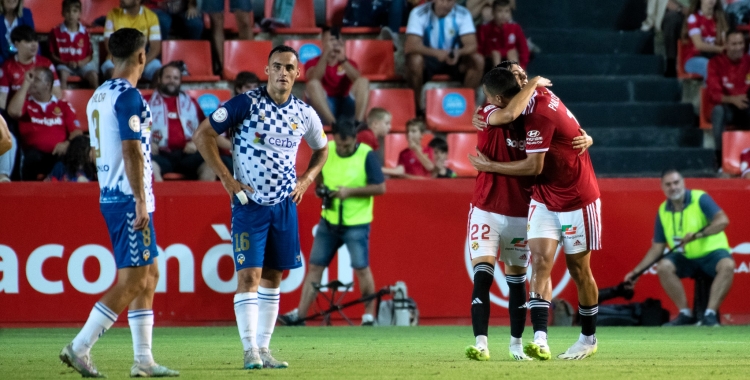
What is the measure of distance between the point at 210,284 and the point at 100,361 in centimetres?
506

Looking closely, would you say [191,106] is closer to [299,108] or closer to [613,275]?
[613,275]

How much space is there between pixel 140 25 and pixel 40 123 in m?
2.32

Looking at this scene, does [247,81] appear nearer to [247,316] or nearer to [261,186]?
[261,186]

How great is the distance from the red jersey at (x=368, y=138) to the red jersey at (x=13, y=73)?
13.3 ft

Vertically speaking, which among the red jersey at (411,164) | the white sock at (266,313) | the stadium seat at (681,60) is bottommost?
the white sock at (266,313)

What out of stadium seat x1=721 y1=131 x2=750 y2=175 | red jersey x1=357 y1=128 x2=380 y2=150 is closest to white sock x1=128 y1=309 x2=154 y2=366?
red jersey x1=357 y1=128 x2=380 y2=150

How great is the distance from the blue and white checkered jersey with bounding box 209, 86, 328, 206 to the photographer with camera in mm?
5340

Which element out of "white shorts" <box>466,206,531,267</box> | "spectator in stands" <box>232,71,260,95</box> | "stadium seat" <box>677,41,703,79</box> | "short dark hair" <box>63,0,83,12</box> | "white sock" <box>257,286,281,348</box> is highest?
"short dark hair" <box>63,0,83,12</box>

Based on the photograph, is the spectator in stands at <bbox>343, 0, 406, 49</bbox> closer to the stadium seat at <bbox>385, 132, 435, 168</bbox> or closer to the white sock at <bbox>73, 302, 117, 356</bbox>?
the stadium seat at <bbox>385, 132, 435, 168</bbox>

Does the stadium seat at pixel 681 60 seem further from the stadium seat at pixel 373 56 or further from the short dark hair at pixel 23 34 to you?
the short dark hair at pixel 23 34

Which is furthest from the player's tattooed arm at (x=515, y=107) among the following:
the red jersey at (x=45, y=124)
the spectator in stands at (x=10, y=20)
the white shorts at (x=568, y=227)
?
the spectator in stands at (x=10, y=20)

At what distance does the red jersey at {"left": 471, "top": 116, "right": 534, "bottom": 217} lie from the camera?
8023 mm

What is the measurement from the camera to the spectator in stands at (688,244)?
12977 millimetres

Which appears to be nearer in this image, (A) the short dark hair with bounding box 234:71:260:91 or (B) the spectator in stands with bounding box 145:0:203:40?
(A) the short dark hair with bounding box 234:71:260:91
